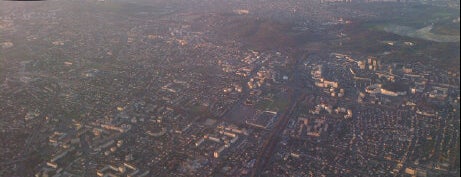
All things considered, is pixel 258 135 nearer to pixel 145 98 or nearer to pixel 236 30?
pixel 145 98

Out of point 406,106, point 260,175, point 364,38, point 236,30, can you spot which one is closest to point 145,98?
point 260,175

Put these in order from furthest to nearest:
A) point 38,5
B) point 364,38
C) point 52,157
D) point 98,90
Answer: point 38,5 → point 364,38 → point 98,90 → point 52,157

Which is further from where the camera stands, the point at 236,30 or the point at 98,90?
the point at 236,30

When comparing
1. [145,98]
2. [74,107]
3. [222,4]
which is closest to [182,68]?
[145,98]

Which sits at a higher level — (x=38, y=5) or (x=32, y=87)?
(x=38, y=5)

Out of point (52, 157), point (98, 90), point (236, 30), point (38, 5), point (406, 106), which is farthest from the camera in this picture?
point (38, 5)

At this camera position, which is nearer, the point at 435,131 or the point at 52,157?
the point at 52,157

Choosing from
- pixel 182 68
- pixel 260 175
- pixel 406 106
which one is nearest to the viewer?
pixel 260 175

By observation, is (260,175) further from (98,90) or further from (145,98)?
(98,90)

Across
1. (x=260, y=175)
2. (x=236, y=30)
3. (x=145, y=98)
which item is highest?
(x=236, y=30)
